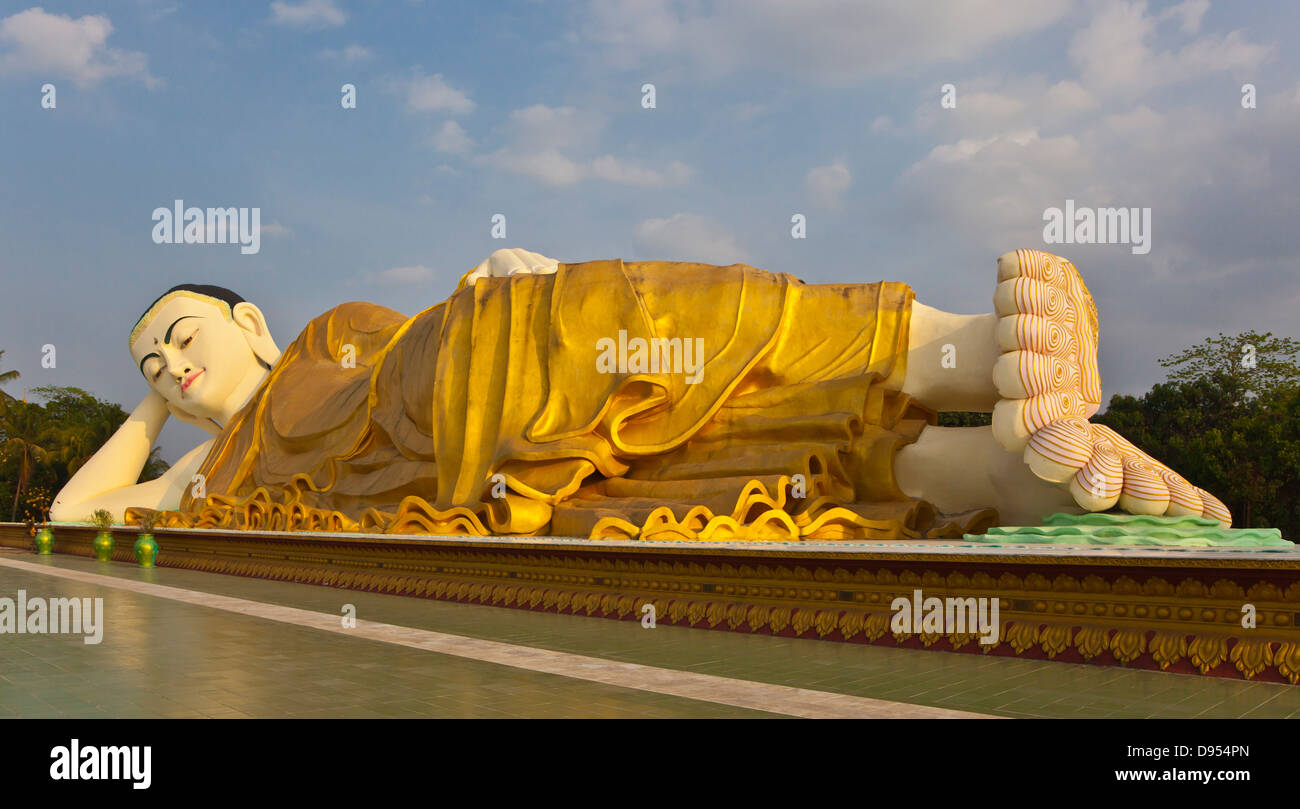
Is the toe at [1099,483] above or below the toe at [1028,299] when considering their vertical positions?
below

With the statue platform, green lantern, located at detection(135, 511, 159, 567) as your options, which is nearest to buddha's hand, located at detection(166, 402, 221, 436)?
green lantern, located at detection(135, 511, 159, 567)

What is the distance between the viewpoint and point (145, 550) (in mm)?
12102

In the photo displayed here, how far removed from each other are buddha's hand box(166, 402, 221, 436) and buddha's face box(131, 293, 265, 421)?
478mm

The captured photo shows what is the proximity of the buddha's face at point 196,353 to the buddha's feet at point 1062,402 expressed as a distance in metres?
12.8

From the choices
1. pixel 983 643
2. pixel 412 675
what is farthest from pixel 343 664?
pixel 983 643

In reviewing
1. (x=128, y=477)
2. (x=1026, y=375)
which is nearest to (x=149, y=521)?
(x=128, y=477)

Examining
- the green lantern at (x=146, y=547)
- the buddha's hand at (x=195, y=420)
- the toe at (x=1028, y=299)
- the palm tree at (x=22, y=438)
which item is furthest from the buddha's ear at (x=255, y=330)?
the palm tree at (x=22, y=438)

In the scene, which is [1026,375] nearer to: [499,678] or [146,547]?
[499,678]

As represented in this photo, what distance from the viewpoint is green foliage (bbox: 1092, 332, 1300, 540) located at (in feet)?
45.8

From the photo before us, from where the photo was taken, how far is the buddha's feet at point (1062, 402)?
6215 millimetres

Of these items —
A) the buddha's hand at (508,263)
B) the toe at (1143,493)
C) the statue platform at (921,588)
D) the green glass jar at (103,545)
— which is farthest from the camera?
the green glass jar at (103,545)

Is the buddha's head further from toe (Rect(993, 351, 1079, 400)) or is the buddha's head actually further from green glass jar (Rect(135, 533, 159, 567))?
toe (Rect(993, 351, 1079, 400))

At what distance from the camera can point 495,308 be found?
30.5 ft

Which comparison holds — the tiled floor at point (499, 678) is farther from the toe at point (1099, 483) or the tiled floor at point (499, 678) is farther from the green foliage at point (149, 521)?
the green foliage at point (149, 521)
